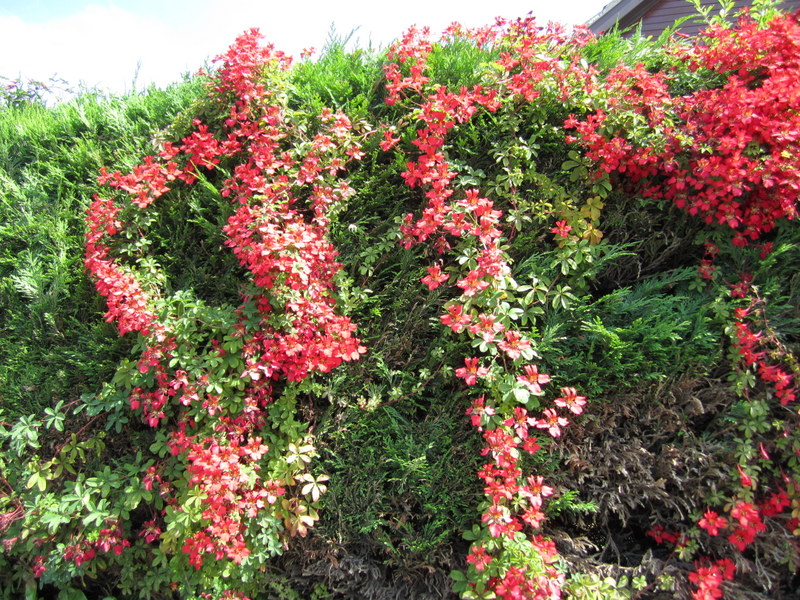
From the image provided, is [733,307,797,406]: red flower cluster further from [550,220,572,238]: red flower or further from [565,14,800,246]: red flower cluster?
[550,220,572,238]: red flower

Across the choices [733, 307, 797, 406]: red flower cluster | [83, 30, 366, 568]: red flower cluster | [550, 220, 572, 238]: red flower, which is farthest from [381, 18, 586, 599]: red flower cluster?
[733, 307, 797, 406]: red flower cluster

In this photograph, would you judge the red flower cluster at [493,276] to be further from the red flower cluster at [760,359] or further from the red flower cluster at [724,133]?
the red flower cluster at [760,359]

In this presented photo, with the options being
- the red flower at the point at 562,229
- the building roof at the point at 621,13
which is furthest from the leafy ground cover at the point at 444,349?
the building roof at the point at 621,13

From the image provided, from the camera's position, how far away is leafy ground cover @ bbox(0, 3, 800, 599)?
203 cm

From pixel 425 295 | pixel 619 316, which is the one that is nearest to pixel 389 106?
pixel 425 295

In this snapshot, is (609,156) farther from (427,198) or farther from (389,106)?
(389,106)

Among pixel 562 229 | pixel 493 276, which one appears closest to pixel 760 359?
pixel 562 229

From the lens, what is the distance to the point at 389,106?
9.02ft

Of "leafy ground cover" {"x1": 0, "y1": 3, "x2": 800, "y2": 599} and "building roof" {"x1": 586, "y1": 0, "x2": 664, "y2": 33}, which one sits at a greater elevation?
"building roof" {"x1": 586, "y1": 0, "x2": 664, "y2": 33}

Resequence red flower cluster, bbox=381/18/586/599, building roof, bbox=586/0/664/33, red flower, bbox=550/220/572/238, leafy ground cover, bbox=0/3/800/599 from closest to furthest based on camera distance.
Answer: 1. red flower cluster, bbox=381/18/586/599
2. leafy ground cover, bbox=0/3/800/599
3. red flower, bbox=550/220/572/238
4. building roof, bbox=586/0/664/33

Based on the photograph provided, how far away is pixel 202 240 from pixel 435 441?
1.63 m

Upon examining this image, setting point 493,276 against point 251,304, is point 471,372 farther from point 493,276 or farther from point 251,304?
point 251,304

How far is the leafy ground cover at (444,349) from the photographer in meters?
2.03

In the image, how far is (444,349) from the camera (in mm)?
2281
